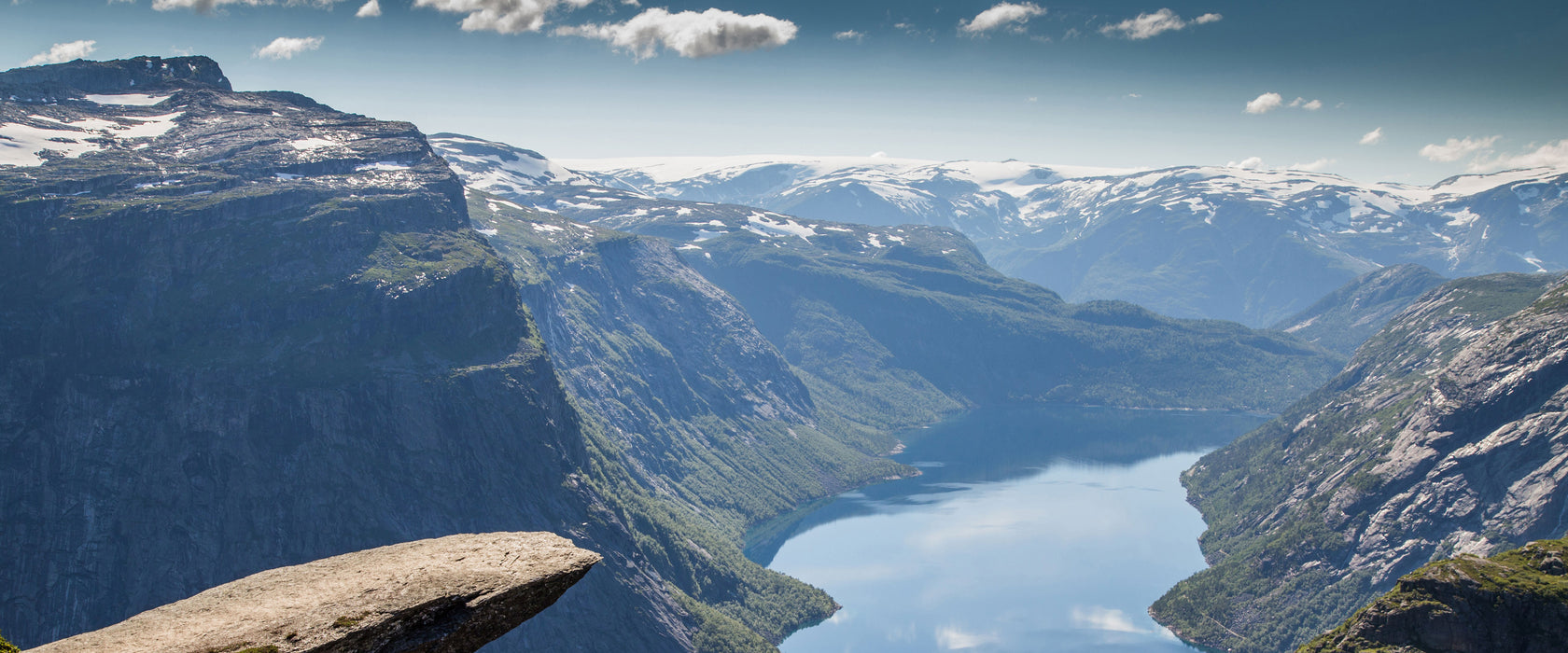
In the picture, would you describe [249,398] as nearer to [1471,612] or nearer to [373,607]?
[373,607]

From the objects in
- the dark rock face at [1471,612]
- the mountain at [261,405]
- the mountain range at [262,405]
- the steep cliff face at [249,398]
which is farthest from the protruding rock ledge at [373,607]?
the mountain at [261,405]

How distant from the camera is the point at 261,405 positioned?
14375cm

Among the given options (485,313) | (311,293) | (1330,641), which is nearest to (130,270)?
(311,293)

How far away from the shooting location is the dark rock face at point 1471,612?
290 feet

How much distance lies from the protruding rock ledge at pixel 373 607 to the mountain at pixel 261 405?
124548 mm

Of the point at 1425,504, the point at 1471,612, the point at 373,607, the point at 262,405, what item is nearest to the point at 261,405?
the point at 262,405

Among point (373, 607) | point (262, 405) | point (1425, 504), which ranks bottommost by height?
point (1425, 504)

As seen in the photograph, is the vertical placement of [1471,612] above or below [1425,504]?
below

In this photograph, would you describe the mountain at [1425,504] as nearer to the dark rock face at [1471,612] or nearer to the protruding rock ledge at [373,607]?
the dark rock face at [1471,612]

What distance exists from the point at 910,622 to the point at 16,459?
446ft

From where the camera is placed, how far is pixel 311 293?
6407 inches

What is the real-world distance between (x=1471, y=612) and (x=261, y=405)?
14759cm

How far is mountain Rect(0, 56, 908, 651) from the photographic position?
431 feet

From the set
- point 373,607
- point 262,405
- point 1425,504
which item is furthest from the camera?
point 1425,504
